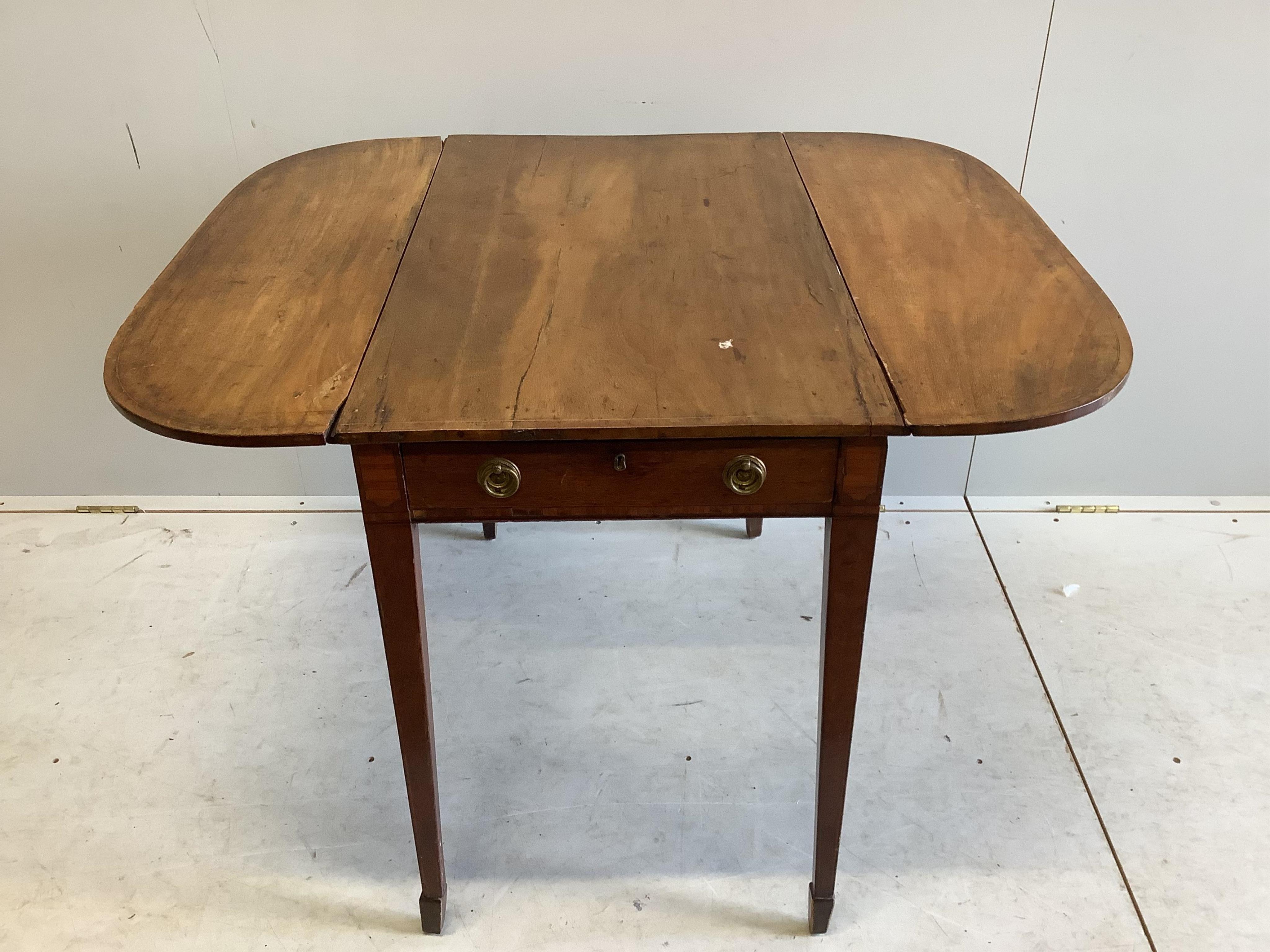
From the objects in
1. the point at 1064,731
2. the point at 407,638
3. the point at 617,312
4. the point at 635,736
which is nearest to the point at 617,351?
the point at 617,312

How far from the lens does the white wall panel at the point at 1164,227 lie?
1672 millimetres

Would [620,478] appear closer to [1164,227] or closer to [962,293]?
[962,293]

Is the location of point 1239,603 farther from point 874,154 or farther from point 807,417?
point 807,417

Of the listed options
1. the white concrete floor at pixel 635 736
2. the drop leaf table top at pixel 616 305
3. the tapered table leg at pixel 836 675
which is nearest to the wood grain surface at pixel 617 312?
the drop leaf table top at pixel 616 305

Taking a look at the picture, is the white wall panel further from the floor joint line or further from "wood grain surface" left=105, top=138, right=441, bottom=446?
"wood grain surface" left=105, top=138, right=441, bottom=446

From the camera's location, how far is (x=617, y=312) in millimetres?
1083

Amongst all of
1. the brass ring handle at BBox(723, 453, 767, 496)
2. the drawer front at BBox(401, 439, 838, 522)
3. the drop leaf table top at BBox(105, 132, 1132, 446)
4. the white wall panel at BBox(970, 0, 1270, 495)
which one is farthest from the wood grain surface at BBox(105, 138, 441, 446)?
the white wall panel at BBox(970, 0, 1270, 495)

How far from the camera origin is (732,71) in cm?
169

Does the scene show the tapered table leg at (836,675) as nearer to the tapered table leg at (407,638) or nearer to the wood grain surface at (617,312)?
the wood grain surface at (617,312)

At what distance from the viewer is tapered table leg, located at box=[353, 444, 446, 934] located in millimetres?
971

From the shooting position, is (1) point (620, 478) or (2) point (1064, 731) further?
(2) point (1064, 731)

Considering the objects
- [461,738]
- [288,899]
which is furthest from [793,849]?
[288,899]

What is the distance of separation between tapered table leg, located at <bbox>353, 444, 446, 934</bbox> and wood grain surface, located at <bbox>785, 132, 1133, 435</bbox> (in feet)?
1.64

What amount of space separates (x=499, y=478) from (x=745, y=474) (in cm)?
24
